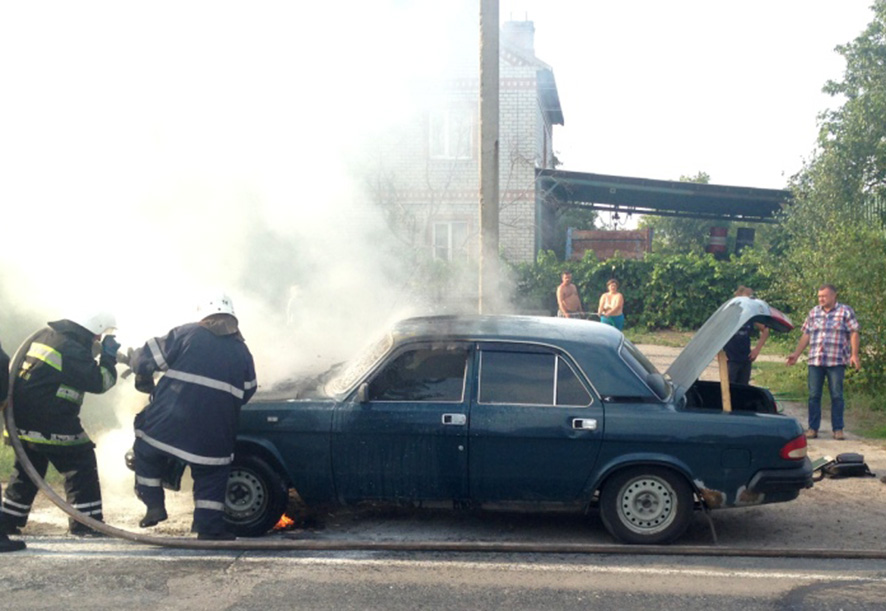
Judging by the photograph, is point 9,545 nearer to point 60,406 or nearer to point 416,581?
point 60,406

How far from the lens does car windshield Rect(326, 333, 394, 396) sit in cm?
593

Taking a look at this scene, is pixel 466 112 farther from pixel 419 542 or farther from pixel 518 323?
pixel 419 542

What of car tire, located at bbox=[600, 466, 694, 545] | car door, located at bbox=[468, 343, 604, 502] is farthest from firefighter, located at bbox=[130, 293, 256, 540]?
car tire, located at bbox=[600, 466, 694, 545]

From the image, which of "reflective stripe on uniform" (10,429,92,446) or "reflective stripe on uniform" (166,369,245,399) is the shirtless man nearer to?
"reflective stripe on uniform" (166,369,245,399)

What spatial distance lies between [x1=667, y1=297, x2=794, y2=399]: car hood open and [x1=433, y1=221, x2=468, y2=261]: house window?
5.87m

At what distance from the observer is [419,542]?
569 cm

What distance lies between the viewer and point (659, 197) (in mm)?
25438

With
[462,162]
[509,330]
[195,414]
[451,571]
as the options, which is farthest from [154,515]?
[462,162]

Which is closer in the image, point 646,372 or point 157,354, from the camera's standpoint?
point 157,354

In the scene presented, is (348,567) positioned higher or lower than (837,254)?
lower

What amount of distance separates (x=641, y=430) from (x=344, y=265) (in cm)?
589

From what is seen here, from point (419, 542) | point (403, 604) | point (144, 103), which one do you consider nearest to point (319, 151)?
point (144, 103)

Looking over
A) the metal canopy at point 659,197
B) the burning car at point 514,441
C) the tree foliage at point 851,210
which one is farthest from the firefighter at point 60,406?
the metal canopy at point 659,197

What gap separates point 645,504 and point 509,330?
1.44 metres
